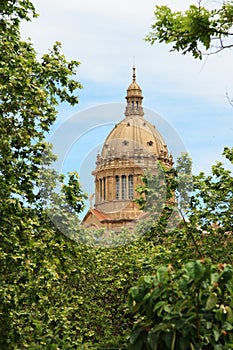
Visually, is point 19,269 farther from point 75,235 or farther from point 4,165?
point 75,235

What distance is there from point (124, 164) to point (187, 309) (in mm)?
42523

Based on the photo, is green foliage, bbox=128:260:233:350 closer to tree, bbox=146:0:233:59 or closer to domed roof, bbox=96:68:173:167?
tree, bbox=146:0:233:59

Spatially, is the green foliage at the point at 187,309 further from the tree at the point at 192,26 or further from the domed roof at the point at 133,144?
the domed roof at the point at 133,144

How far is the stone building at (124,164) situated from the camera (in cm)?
3023

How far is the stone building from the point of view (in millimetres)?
30234

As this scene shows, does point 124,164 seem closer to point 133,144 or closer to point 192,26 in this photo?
point 133,144

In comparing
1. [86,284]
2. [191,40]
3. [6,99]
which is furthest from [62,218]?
[86,284]

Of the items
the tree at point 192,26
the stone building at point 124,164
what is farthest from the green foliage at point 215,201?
the tree at point 192,26

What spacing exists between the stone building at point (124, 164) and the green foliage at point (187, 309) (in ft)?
57.6

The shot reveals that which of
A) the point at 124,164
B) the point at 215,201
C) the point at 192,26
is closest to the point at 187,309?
the point at 192,26

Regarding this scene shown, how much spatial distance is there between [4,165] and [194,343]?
8831mm

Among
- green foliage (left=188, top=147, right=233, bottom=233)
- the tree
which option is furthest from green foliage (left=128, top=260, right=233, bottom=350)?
green foliage (left=188, top=147, right=233, bottom=233)

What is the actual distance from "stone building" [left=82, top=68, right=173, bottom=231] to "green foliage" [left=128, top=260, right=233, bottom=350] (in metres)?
A: 17.6

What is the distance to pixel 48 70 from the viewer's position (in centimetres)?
1656
